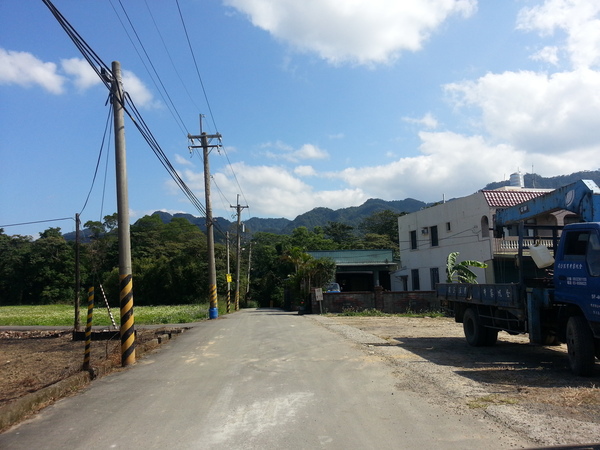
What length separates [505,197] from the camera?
3084cm

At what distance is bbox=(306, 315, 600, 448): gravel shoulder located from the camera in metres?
5.82

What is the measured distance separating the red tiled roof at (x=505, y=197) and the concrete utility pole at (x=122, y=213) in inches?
937

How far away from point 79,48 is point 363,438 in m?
9.49

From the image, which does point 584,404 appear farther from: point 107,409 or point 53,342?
point 53,342

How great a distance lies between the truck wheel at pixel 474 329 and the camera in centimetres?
1251

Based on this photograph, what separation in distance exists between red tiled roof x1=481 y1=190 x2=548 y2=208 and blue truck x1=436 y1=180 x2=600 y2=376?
18.4 metres

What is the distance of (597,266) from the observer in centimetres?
813

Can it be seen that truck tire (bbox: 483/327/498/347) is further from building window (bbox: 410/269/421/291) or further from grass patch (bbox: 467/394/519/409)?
building window (bbox: 410/269/421/291)

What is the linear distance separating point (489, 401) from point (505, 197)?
26368 mm

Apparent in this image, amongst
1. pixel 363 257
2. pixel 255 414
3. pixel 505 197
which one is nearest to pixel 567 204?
pixel 255 414

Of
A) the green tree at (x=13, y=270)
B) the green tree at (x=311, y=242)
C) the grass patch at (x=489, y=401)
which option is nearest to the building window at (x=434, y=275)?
the grass patch at (x=489, y=401)

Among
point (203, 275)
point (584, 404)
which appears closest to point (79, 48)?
point (584, 404)

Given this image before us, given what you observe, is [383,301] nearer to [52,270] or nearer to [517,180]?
[517,180]

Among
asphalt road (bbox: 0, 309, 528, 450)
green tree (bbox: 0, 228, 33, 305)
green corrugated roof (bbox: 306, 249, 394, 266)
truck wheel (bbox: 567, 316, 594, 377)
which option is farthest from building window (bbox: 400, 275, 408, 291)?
green tree (bbox: 0, 228, 33, 305)
